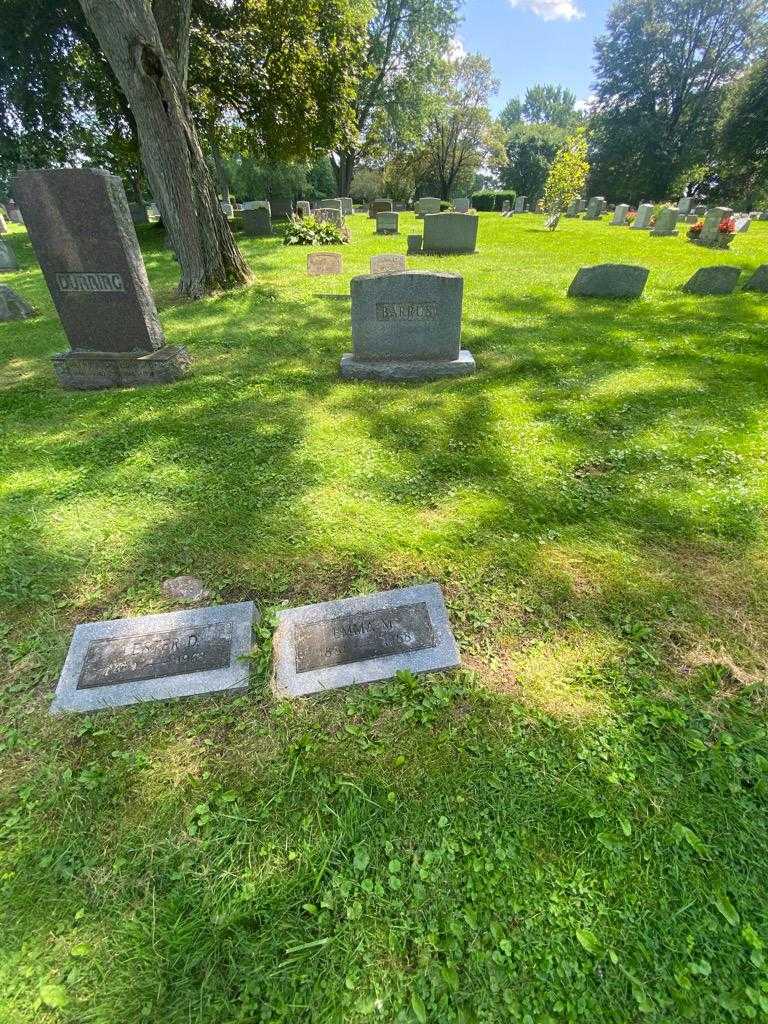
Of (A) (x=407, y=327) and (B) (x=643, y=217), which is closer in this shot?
(A) (x=407, y=327)

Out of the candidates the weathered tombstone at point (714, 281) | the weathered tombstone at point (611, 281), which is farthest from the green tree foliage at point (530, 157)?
the weathered tombstone at point (611, 281)

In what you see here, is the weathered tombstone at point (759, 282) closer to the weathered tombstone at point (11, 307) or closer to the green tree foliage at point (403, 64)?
the weathered tombstone at point (11, 307)

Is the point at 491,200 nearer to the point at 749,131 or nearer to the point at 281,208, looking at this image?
the point at 749,131

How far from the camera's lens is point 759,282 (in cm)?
932

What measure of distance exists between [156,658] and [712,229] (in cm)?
2045

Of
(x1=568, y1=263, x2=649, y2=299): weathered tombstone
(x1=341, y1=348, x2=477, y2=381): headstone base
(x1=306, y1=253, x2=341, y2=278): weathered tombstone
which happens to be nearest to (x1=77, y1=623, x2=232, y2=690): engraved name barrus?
(x1=341, y1=348, x2=477, y2=381): headstone base

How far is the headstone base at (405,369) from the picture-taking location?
583 cm

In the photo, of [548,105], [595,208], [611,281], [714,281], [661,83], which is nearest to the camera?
[611,281]

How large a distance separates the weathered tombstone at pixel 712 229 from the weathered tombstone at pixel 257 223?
16120 mm

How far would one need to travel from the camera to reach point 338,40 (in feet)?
50.1

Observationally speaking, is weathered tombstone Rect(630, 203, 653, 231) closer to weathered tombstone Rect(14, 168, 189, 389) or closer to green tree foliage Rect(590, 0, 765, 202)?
weathered tombstone Rect(14, 168, 189, 389)

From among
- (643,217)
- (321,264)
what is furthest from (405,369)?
(643,217)

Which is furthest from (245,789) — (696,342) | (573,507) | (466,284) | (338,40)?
(338,40)

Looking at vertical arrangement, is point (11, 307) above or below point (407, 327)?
below
